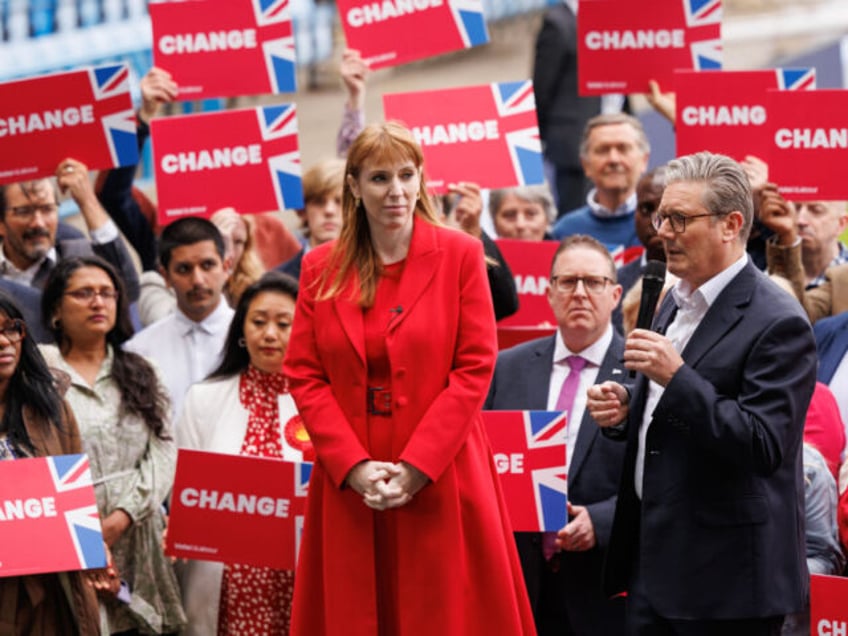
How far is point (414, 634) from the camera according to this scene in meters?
4.98

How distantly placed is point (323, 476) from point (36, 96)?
293 cm

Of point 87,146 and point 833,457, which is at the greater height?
point 87,146

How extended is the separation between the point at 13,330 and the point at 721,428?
2.48 m

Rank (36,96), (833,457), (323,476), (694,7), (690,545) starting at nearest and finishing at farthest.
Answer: (690,545), (323,476), (833,457), (36,96), (694,7)

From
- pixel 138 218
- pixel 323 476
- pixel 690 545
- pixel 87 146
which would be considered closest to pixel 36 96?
pixel 87 146

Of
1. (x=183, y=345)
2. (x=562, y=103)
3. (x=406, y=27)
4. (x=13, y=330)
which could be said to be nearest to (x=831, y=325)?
(x=406, y=27)

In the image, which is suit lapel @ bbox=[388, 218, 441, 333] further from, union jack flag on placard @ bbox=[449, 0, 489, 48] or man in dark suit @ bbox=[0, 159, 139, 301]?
union jack flag on placard @ bbox=[449, 0, 489, 48]

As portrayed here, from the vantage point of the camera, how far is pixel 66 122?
288 inches

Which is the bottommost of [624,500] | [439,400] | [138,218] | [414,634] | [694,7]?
[414,634]

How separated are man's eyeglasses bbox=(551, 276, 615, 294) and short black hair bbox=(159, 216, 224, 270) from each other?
176 cm

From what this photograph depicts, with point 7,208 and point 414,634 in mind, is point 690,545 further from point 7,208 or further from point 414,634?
point 7,208

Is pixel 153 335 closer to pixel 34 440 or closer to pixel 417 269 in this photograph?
pixel 34 440

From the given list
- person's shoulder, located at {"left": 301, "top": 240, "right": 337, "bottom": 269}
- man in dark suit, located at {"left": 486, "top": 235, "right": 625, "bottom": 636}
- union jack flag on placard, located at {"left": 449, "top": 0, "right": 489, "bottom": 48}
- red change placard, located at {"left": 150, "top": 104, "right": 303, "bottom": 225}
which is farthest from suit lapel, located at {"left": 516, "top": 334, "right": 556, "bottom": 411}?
union jack flag on placard, located at {"left": 449, "top": 0, "right": 489, "bottom": 48}

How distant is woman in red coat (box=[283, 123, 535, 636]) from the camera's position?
4.96m
